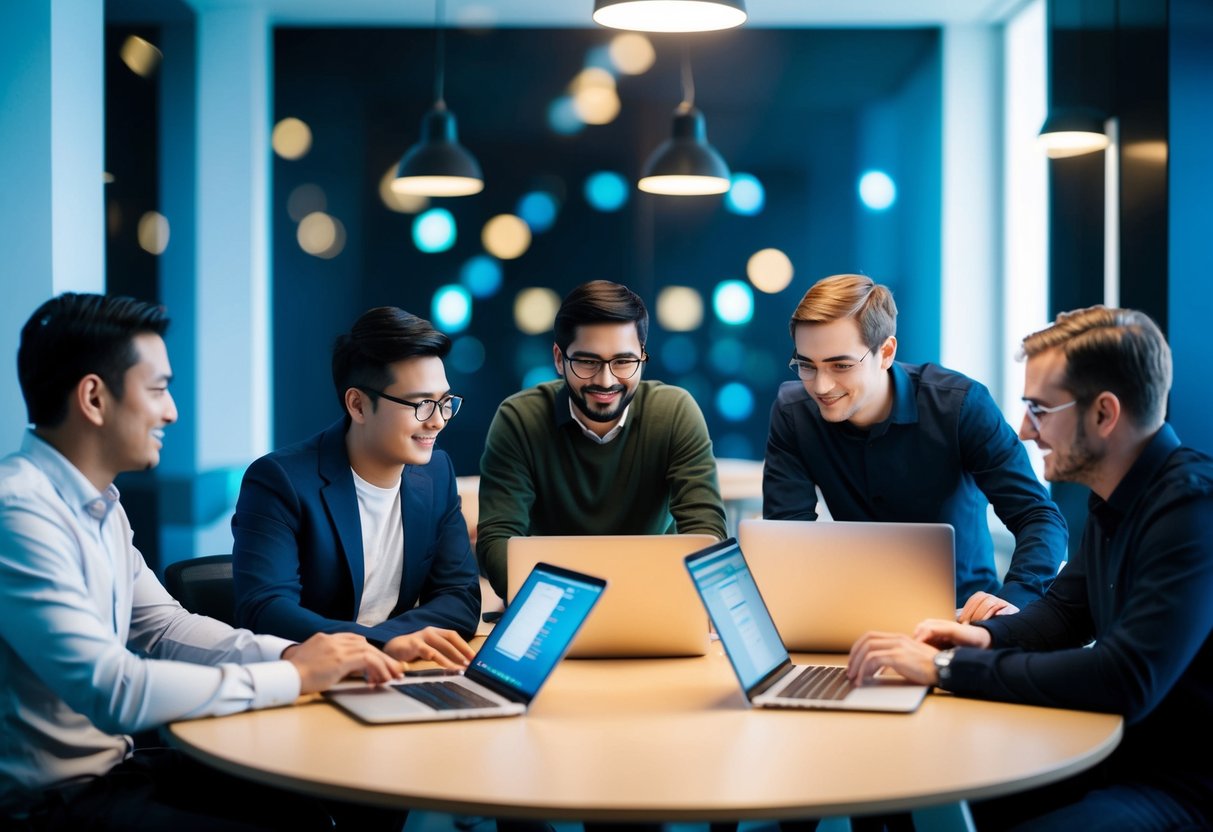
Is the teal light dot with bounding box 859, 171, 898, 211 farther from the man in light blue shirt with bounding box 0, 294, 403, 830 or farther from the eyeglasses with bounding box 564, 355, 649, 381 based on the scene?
the man in light blue shirt with bounding box 0, 294, 403, 830

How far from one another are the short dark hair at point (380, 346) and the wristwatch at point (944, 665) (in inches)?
50.0

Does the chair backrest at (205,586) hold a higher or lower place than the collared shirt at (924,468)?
lower

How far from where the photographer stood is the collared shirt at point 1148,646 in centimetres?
194

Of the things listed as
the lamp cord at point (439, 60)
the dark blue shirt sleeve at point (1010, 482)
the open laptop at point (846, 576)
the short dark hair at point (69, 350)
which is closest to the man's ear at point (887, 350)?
the dark blue shirt sleeve at point (1010, 482)

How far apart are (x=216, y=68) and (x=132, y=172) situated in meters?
1.07

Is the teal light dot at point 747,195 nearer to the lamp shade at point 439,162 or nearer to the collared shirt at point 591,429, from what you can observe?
the lamp shade at point 439,162

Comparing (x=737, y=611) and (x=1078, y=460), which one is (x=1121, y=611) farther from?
(x=737, y=611)

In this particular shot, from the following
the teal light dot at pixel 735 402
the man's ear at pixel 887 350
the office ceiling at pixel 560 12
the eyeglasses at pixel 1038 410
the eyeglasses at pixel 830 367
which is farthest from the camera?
the teal light dot at pixel 735 402

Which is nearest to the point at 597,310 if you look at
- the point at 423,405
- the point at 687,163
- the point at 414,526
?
the point at 423,405

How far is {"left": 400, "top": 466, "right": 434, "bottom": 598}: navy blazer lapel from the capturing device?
8.97ft

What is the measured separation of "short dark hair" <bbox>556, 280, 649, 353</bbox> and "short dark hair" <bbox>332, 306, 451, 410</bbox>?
43 cm

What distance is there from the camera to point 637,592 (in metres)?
2.45

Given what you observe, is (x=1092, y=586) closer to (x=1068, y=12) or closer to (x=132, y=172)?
(x=1068, y=12)

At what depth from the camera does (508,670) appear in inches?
83.7
